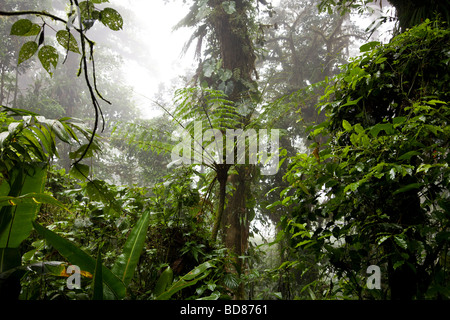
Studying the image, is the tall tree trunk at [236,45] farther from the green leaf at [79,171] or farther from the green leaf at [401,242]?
the green leaf at [401,242]

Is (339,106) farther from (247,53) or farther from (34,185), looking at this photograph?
(247,53)

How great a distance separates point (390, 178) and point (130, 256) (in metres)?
1.08

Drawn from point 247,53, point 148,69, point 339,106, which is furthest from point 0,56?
point 148,69

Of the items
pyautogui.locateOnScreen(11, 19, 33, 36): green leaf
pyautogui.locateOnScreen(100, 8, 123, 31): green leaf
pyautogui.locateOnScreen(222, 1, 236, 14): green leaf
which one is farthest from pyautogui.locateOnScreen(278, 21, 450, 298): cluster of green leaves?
pyautogui.locateOnScreen(222, 1, 236, 14): green leaf

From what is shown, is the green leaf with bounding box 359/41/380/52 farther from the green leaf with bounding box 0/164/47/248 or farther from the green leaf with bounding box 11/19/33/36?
the green leaf with bounding box 0/164/47/248

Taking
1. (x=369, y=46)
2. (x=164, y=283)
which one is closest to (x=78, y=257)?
(x=164, y=283)

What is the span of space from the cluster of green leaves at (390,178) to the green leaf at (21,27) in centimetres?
103

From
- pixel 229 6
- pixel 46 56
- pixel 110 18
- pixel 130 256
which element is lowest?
pixel 130 256

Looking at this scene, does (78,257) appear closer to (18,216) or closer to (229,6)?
(18,216)

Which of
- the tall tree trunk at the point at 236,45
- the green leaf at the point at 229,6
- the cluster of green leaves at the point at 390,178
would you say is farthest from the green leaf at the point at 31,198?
the green leaf at the point at 229,6

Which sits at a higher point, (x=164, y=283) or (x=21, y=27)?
(x=21, y=27)

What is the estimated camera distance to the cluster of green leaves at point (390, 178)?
3.09ft

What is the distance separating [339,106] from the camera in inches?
56.1

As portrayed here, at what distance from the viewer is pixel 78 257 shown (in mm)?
1038
